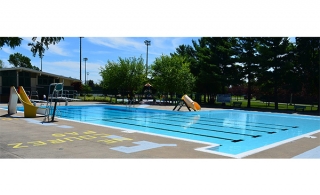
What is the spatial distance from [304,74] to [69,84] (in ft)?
89.3

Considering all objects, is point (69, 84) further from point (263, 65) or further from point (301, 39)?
point (301, 39)

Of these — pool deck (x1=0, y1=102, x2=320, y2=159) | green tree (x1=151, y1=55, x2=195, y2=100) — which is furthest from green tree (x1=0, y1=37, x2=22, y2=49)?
green tree (x1=151, y1=55, x2=195, y2=100)

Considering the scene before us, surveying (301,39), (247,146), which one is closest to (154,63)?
(301,39)

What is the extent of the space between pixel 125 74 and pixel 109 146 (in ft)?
74.5

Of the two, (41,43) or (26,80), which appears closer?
(41,43)

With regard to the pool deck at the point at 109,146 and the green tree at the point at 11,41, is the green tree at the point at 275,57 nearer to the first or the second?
the pool deck at the point at 109,146

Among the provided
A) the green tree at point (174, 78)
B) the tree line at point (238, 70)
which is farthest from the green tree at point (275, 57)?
the green tree at point (174, 78)

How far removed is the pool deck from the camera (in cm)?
600

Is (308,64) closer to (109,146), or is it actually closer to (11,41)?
(109,146)

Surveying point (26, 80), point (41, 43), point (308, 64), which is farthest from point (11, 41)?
point (26, 80)

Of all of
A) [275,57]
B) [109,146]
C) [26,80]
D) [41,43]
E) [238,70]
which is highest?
[275,57]

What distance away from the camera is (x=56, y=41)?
4227mm

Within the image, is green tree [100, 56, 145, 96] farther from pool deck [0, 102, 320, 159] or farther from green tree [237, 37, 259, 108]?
pool deck [0, 102, 320, 159]

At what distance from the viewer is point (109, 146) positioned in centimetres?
686
